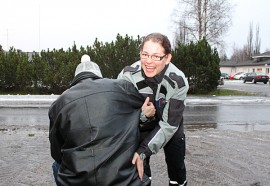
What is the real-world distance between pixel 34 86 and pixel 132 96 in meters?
19.0

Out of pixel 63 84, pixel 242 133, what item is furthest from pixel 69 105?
pixel 63 84

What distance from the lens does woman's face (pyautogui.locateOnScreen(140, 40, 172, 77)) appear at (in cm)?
232

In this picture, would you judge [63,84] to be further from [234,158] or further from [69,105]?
[69,105]

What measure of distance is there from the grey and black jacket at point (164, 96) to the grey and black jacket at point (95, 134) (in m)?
0.59

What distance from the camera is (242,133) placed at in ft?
28.3

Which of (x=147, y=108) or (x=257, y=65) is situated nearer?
(x=147, y=108)

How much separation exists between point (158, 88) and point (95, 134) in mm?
980

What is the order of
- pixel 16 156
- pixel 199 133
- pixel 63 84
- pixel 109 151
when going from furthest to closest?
pixel 63 84 < pixel 199 133 < pixel 16 156 < pixel 109 151

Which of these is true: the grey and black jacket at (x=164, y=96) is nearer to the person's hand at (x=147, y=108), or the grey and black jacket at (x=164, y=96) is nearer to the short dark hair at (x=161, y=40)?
the person's hand at (x=147, y=108)

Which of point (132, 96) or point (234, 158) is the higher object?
point (132, 96)

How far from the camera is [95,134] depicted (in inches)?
67.4

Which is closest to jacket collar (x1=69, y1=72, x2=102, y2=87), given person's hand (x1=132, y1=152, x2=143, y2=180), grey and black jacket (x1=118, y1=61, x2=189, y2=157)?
person's hand (x1=132, y1=152, x2=143, y2=180)

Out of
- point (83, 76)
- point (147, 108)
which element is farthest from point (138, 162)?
point (83, 76)

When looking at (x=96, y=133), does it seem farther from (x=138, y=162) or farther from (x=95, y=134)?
(x=138, y=162)
